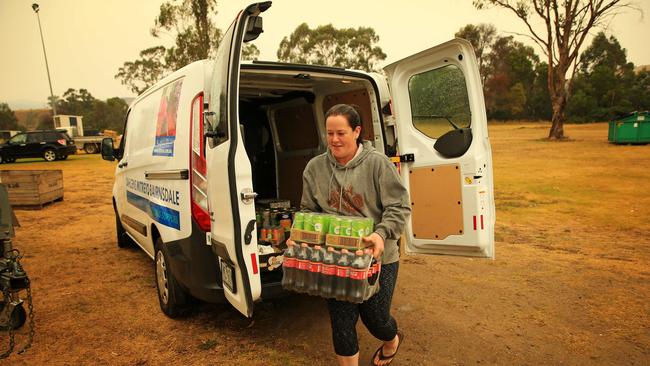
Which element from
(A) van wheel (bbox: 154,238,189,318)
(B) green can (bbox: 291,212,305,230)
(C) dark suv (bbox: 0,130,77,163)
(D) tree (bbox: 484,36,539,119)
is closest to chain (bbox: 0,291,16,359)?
(A) van wheel (bbox: 154,238,189,318)

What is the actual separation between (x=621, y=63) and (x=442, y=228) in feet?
234

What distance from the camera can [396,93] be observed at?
378 centimetres

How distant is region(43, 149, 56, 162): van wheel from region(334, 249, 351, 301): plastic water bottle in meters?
24.3

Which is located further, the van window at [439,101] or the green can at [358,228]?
the van window at [439,101]

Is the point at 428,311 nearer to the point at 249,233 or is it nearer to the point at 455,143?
the point at 455,143

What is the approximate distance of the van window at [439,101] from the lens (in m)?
3.40

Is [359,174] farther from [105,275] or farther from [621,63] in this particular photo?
[621,63]

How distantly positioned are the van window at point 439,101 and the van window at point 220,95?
1.85m

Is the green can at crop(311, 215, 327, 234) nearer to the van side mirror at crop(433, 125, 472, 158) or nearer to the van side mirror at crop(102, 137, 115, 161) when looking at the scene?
the van side mirror at crop(433, 125, 472, 158)

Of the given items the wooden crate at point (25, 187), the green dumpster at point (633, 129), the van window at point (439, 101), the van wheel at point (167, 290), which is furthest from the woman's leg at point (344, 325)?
the green dumpster at point (633, 129)

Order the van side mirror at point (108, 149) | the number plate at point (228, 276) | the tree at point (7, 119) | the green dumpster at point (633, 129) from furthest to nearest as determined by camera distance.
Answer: the tree at point (7, 119), the green dumpster at point (633, 129), the van side mirror at point (108, 149), the number plate at point (228, 276)

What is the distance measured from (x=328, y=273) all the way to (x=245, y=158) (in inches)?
34.2

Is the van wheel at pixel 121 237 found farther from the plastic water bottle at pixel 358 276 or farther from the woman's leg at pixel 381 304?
the plastic water bottle at pixel 358 276

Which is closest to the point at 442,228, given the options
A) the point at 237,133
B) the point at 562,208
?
the point at 237,133
